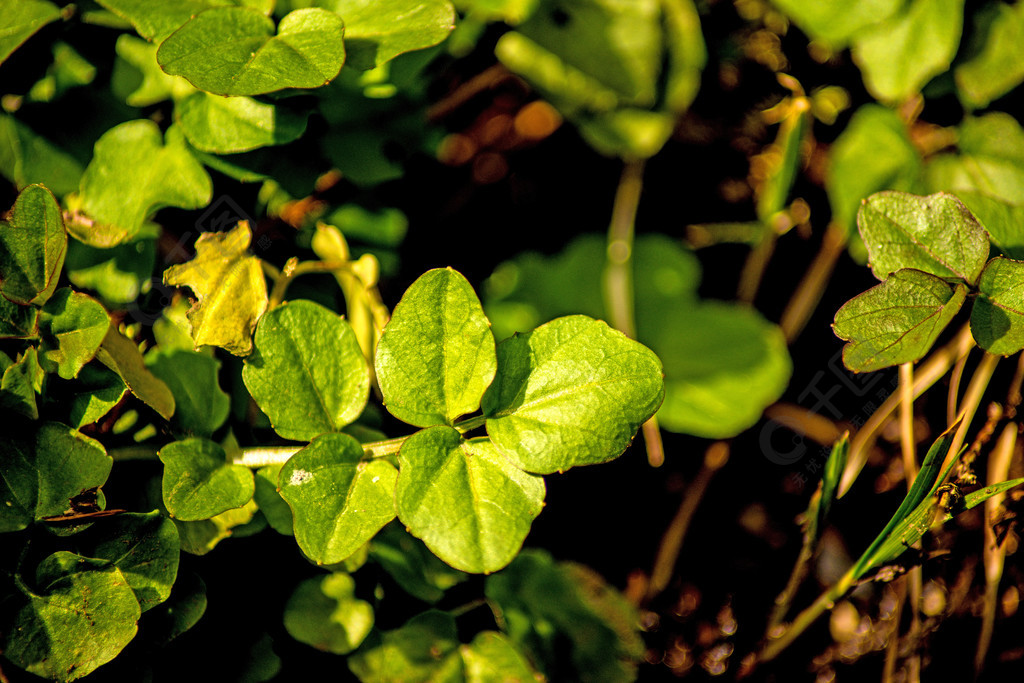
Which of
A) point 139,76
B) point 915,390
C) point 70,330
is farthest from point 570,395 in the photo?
point 139,76

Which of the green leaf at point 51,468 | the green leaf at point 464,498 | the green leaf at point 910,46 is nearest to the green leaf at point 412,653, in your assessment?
the green leaf at point 464,498

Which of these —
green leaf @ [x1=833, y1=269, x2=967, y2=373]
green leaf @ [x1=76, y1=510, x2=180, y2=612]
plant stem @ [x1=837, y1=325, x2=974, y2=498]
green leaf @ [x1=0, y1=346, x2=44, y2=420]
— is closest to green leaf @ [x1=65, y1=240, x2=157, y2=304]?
green leaf @ [x1=0, y1=346, x2=44, y2=420]

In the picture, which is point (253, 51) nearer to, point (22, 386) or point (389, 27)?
point (389, 27)

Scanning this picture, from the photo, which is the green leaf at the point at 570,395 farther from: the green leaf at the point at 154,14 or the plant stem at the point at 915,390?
the green leaf at the point at 154,14

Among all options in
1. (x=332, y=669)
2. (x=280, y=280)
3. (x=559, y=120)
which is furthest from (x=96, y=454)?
(x=559, y=120)

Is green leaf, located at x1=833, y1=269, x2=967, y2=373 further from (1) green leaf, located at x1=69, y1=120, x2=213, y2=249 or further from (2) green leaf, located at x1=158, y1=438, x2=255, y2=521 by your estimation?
(1) green leaf, located at x1=69, y1=120, x2=213, y2=249

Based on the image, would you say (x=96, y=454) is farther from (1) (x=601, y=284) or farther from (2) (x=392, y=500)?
(1) (x=601, y=284)
